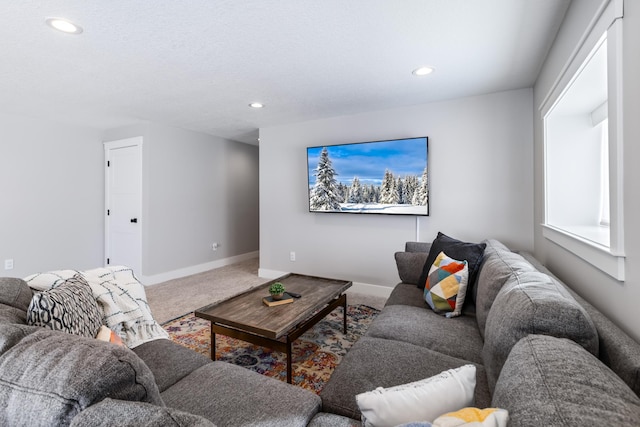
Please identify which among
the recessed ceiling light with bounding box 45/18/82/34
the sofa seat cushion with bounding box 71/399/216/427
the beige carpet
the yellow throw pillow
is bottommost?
the beige carpet

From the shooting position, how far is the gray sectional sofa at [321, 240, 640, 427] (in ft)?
2.02

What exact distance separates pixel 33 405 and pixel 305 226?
3623mm

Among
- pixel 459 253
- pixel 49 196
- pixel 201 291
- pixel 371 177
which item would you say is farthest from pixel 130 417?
pixel 49 196

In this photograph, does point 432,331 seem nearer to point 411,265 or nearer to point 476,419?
point 411,265

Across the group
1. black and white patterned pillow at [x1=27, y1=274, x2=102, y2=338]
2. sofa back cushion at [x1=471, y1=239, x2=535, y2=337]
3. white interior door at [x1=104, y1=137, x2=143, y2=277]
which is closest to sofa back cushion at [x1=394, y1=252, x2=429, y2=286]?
sofa back cushion at [x1=471, y1=239, x2=535, y2=337]

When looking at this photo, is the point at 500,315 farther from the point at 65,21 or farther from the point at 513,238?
the point at 65,21

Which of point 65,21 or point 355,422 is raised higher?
point 65,21

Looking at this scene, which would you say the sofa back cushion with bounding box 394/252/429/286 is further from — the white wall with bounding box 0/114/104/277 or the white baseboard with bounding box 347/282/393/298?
the white wall with bounding box 0/114/104/277

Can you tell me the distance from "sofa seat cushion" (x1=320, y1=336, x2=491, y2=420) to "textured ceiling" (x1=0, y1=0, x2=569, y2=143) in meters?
1.86

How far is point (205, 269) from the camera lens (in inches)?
196

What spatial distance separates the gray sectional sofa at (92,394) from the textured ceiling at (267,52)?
1.75m

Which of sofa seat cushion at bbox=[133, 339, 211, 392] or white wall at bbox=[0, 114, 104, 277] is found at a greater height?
white wall at bbox=[0, 114, 104, 277]

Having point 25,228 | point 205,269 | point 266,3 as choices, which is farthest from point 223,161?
point 266,3

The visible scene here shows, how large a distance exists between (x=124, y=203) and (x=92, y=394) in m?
4.53
